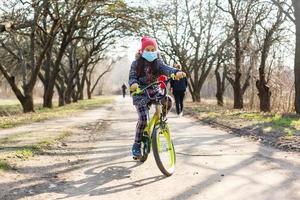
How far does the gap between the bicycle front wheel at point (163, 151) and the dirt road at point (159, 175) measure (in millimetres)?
140

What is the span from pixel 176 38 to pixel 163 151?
38766 mm

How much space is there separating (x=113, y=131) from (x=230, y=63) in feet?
91.3

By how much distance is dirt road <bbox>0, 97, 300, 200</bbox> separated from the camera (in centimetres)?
563

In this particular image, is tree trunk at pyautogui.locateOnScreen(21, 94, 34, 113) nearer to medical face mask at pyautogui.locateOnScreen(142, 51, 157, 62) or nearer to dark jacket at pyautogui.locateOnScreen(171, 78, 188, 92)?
dark jacket at pyautogui.locateOnScreen(171, 78, 188, 92)

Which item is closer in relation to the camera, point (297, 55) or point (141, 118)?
point (141, 118)

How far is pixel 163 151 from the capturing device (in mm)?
6977

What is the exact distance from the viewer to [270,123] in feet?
45.1

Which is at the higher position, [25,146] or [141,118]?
[141,118]

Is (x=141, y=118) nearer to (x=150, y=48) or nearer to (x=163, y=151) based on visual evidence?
(x=163, y=151)

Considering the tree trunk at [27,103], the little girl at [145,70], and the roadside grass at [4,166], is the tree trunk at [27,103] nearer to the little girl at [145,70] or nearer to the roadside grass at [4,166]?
the roadside grass at [4,166]

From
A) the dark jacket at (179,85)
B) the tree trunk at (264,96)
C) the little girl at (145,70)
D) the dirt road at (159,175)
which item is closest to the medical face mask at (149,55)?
the little girl at (145,70)

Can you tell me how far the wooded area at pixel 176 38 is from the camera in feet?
74.3

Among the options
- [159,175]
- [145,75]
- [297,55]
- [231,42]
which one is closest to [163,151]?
[159,175]

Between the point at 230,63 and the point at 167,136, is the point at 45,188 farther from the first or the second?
the point at 230,63
